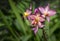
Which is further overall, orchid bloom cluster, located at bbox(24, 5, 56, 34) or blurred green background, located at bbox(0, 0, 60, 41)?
blurred green background, located at bbox(0, 0, 60, 41)

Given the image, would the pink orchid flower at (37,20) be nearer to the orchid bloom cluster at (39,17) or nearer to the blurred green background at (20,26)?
the orchid bloom cluster at (39,17)

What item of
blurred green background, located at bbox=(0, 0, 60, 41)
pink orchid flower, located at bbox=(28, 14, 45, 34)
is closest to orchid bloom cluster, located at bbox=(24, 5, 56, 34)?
pink orchid flower, located at bbox=(28, 14, 45, 34)

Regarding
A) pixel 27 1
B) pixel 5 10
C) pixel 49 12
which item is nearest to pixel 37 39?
pixel 49 12

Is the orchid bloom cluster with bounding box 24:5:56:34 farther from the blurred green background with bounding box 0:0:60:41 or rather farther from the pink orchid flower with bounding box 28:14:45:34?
the blurred green background with bounding box 0:0:60:41

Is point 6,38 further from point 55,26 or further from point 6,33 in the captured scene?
point 55,26

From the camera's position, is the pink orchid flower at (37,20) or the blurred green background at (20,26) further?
the blurred green background at (20,26)

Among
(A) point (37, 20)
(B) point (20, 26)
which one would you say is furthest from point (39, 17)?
(B) point (20, 26)

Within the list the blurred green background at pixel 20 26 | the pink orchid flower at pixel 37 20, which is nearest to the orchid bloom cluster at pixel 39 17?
the pink orchid flower at pixel 37 20

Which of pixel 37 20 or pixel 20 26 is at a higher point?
pixel 37 20

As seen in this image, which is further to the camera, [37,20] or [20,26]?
[20,26]

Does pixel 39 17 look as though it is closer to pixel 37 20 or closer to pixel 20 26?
pixel 37 20

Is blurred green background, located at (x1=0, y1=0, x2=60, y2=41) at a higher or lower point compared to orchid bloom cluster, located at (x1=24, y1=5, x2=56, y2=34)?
lower
